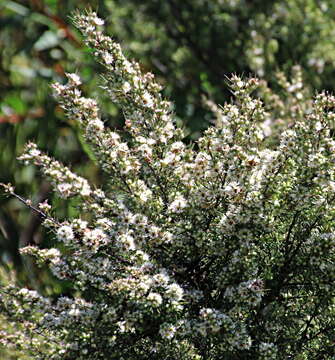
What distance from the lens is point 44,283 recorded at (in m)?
1.92

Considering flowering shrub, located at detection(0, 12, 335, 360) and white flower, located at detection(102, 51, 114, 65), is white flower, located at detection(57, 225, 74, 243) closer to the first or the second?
flowering shrub, located at detection(0, 12, 335, 360)

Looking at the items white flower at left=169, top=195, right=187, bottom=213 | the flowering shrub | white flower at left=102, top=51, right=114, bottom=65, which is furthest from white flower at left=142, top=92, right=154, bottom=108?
white flower at left=169, top=195, right=187, bottom=213

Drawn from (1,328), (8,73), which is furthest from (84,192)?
(8,73)

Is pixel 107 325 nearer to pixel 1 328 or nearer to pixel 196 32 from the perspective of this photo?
pixel 1 328

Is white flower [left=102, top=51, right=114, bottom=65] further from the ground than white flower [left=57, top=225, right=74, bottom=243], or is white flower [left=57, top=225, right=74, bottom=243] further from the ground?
white flower [left=102, top=51, right=114, bottom=65]

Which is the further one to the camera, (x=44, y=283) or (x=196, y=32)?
(x=196, y=32)

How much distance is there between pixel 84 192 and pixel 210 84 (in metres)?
2.03

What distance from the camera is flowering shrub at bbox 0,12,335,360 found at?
108 cm

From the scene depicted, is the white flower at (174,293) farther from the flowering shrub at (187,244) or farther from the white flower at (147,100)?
the white flower at (147,100)

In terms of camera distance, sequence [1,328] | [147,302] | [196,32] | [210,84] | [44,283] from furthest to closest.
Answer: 1. [196,32]
2. [210,84]
3. [44,283]
4. [1,328]
5. [147,302]

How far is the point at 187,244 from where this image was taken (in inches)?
44.7

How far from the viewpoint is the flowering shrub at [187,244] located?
3.55 feet

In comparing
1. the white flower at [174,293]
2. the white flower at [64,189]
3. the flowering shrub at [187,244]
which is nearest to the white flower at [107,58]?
the flowering shrub at [187,244]

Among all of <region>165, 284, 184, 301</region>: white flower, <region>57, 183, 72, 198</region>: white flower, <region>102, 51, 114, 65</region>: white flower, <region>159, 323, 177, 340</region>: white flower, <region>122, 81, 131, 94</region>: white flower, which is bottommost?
<region>159, 323, 177, 340</region>: white flower
